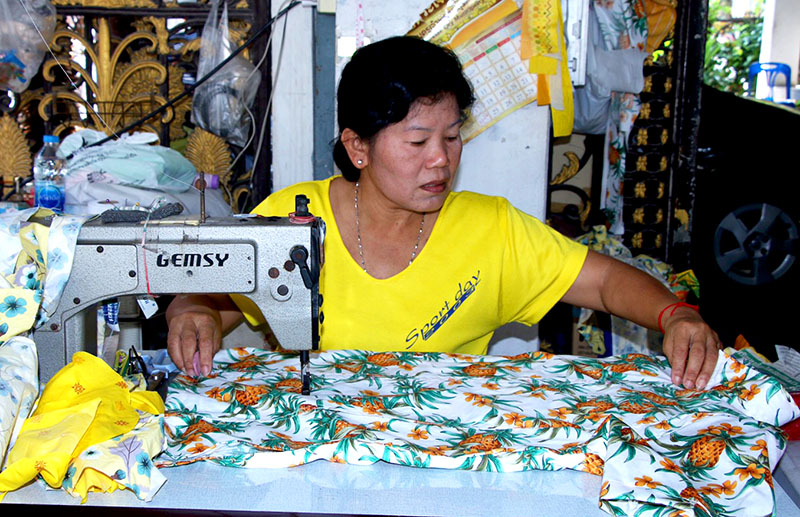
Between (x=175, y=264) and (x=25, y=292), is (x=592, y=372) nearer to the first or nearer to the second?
(x=175, y=264)

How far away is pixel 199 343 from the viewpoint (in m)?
1.52

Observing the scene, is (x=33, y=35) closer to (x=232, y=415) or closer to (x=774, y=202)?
(x=232, y=415)

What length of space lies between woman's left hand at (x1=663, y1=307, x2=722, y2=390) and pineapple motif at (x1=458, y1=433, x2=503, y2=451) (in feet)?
1.48

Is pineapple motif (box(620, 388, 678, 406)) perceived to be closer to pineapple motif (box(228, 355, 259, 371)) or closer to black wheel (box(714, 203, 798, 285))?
pineapple motif (box(228, 355, 259, 371))

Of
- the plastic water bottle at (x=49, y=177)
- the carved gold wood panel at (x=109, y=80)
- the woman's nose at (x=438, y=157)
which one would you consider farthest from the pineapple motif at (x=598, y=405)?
the carved gold wood panel at (x=109, y=80)

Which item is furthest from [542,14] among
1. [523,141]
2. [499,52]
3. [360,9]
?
[360,9]

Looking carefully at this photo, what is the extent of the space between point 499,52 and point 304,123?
2.75 ft

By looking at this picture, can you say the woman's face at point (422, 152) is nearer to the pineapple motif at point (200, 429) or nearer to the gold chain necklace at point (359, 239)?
the gold chain necklace at point (359, 239)

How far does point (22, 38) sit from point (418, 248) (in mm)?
1894

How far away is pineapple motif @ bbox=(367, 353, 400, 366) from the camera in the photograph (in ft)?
5.04

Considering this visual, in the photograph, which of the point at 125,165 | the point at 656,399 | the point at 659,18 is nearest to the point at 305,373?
the point at 656,399

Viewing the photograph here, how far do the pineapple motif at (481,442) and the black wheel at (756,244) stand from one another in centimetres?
364

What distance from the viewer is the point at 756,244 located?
4387 mm

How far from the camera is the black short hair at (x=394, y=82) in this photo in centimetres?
168
